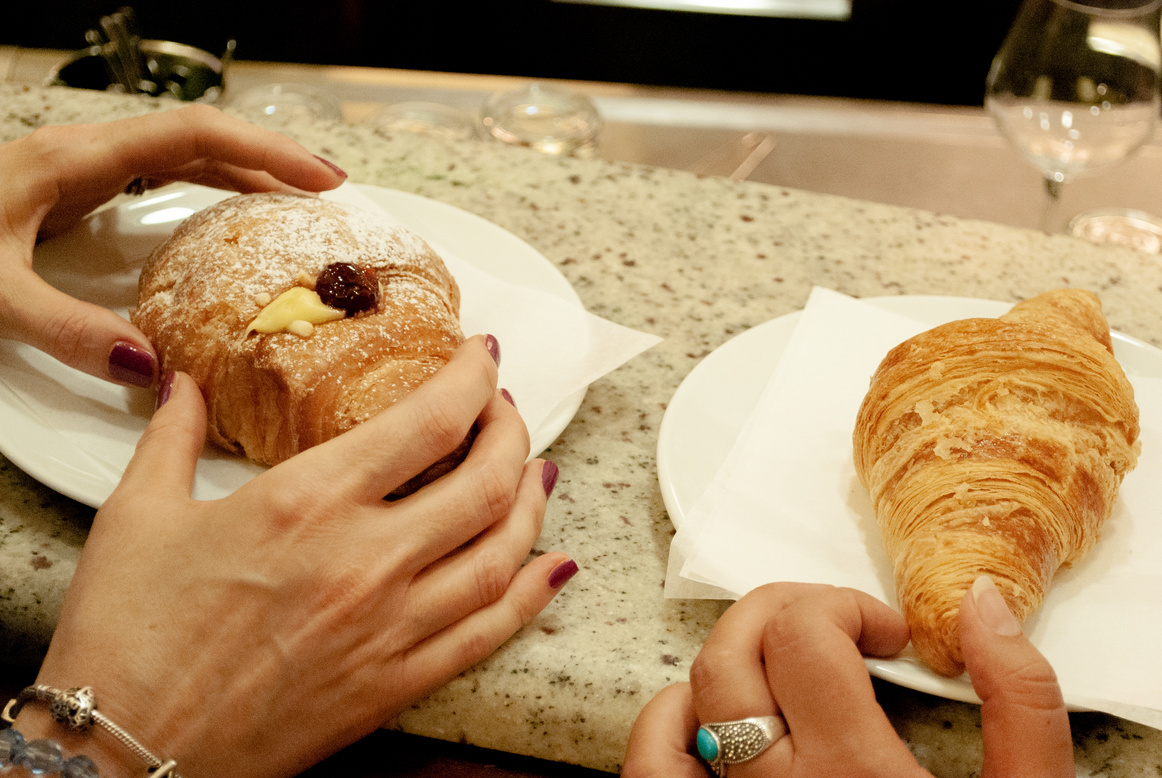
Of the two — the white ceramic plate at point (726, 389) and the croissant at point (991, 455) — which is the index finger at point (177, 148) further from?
the croissant at point (991, 455)

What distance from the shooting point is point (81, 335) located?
78cm

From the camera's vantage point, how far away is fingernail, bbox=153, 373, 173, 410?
77 centimetres

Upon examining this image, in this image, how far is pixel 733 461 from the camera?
2.62 feet

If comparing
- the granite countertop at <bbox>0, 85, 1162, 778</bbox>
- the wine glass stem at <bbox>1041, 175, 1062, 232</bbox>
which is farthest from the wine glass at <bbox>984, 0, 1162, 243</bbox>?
the granite countertop at <bbox>0, 85, 1162, 778</bbox>

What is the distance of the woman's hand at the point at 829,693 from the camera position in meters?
0.53

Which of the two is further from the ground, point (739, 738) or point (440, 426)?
point (440, 426)

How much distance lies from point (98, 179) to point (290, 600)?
0.57 meters

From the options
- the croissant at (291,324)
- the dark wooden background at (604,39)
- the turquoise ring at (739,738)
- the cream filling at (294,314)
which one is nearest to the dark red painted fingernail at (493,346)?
the croissant at (291,324)

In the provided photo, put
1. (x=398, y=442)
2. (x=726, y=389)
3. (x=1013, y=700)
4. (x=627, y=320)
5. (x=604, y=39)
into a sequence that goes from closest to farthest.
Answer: (x=1013, y=700)
(x=398, y=442)
(x=726, y=389)
(x=627, y=320)
(x=604, y=39)

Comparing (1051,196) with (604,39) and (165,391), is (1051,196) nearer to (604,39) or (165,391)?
(604,39)

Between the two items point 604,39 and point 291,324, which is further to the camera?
point 604,39

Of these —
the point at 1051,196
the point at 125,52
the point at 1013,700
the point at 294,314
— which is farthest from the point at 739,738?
the point at 125,52

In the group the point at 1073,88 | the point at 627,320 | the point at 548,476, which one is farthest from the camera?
the point at 1073,88

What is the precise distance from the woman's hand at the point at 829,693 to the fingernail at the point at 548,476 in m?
0.21
